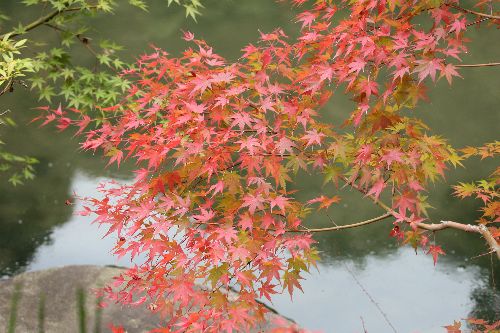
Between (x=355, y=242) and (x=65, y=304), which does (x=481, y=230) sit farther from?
(x=355, y=242)

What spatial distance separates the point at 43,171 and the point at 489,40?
8.46 meters

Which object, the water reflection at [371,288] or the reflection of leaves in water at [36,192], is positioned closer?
the water reflection at [371,288]

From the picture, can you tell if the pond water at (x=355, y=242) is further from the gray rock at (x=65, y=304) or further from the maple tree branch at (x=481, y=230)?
the maple tree branch at (x=481, y=230)

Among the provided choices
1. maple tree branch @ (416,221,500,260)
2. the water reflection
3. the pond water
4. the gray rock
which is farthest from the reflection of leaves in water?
maple tree branch @ (416,221,500,260)

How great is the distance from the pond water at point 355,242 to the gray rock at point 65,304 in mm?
1367

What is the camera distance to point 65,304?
231 inches

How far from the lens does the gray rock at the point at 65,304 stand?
5.54m

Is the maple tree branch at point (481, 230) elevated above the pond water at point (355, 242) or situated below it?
below

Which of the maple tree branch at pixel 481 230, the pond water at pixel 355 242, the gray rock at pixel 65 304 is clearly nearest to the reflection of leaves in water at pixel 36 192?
the pond water at pixel 355 242

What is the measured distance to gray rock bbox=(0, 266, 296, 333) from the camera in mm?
5539

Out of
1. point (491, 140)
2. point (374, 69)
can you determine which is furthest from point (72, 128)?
point (374, 69)

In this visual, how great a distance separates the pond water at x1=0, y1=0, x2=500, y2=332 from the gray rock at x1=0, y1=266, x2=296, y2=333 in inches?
53.8

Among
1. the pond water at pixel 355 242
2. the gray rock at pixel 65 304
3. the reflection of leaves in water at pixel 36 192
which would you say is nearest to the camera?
the gray rock at pixel 65 304

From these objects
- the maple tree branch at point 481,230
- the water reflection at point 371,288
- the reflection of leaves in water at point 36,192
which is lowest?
the maple tree branch at point 481,230
